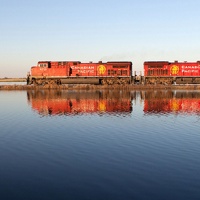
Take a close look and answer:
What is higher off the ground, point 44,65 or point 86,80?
point 44,65

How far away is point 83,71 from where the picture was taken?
78875mm

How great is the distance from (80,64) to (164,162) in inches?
2580

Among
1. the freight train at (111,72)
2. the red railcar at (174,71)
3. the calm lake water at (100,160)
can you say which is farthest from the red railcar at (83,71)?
the calm lake water at (100,160)

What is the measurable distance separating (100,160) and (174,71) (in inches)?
2634

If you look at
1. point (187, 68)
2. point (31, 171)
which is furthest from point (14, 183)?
point (187, 68)

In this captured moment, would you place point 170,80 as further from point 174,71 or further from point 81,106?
point 81,106

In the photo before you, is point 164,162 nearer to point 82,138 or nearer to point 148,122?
point 82,138

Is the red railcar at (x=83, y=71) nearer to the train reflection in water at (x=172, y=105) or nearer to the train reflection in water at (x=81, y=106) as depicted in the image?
the train reflection in water at (x=81, y=106)

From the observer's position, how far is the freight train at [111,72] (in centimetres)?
7769

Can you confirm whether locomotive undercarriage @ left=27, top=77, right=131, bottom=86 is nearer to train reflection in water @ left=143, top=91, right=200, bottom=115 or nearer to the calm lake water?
A: train reflection in water @ left=143, top=91, right=200, bottom=115

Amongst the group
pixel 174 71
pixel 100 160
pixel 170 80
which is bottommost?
pixel 100 160

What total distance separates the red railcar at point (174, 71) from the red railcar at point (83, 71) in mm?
6421

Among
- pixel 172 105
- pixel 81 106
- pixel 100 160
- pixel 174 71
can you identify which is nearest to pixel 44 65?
pixel 174 71

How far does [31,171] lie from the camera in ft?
46.7
